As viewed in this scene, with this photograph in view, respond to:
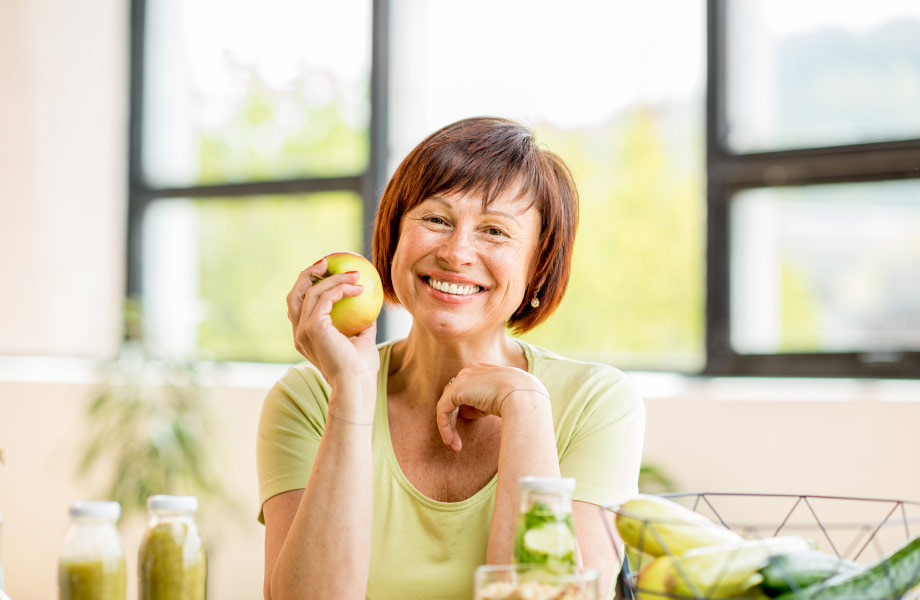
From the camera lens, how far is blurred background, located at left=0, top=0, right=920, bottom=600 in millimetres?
2631

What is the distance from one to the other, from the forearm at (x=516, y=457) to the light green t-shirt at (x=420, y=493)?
12 cm

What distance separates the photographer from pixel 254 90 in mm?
3830

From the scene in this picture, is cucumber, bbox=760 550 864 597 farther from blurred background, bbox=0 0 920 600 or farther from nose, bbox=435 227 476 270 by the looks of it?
blurred background, bbox=0 0 920 600

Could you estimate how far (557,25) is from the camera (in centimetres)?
322

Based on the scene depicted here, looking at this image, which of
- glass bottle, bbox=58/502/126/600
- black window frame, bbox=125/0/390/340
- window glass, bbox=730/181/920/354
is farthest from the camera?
black window frame, bbox=125/0/390/340

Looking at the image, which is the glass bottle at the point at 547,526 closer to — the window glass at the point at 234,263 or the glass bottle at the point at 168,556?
the glass bottle at the point at 168,556

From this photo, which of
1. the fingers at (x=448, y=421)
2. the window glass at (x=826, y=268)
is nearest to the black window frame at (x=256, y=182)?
the window glass at (x=826, y=268)

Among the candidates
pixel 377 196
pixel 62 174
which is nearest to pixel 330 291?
pixel 377 196

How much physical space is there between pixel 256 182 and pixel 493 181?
2408 mm

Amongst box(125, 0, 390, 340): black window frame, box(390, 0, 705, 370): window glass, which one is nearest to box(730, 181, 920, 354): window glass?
box(390, 0, 705, 370): window glass

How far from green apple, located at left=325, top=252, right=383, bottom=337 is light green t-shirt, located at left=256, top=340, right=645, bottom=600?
237 millimetres

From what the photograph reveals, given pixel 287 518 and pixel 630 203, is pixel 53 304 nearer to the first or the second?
pixel 630 203

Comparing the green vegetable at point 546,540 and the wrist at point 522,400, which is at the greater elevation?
the wrist at point 522,400

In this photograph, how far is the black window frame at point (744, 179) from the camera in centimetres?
263
